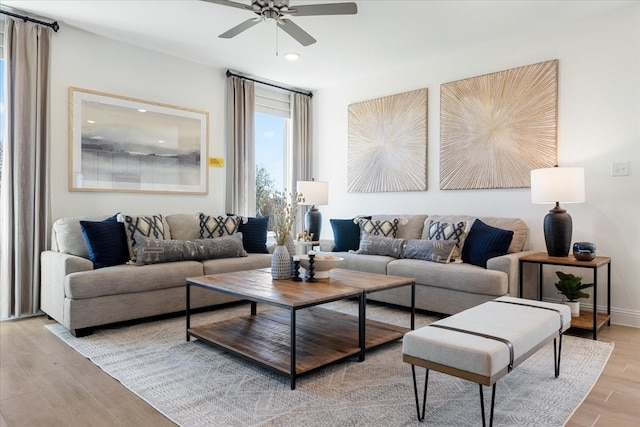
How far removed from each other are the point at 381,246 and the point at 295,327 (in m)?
2.18

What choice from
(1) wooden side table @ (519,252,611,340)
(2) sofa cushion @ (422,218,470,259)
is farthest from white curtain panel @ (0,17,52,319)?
(1) wooden side table @ (519,252,611,340)

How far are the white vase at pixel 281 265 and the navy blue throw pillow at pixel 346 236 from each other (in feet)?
6.02

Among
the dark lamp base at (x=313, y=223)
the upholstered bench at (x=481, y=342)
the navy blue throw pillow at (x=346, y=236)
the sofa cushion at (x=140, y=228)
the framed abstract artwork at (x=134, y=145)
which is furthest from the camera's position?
the dark lamp base at (x=313, y=223)

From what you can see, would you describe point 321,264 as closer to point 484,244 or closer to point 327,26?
point 484,244

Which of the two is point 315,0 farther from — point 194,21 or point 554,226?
point 554,226

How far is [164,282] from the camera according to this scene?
353cm

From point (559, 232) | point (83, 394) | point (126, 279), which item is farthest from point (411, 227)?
point (83, 394)

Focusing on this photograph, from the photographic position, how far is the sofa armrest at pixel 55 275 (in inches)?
126

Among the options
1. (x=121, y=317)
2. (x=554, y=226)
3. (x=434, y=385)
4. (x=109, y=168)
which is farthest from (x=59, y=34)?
(x=554, y=226)

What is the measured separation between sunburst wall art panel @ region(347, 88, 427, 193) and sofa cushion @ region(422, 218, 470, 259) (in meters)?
0.83

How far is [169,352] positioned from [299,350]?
0.94 m

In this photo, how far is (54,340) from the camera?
3055 millimetres

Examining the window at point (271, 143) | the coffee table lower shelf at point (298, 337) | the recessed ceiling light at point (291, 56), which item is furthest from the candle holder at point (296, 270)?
the window at point (271, 143)

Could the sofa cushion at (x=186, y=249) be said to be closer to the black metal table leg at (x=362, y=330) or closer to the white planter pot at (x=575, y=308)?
the black metal table leg at (x=362, y=330)
